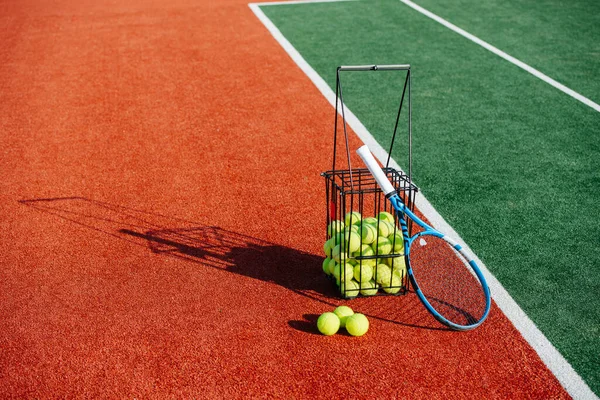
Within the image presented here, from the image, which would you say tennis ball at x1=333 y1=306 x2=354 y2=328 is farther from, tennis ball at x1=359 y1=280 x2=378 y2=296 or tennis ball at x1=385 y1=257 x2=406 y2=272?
tennis ball at x1=385 y1=257 x2=406 y2=272

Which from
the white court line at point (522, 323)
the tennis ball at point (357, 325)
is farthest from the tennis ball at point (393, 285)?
the white court line at point (522, 323)

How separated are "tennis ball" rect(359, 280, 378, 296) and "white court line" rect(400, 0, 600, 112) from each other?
628cm

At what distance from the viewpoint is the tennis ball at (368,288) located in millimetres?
5789

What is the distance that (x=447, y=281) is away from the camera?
5.70 metres

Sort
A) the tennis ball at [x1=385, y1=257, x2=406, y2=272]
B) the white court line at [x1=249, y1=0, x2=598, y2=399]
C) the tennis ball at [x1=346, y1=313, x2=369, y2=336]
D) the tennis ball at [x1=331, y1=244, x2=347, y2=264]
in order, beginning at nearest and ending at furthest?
1. the white court line at [x1=249, y1=0, x2=598, y2=399]
2. the tennis ball at [x1=346, y1=313, x2=369, y2=336]
3. the tennis ball at [x1=331, y1=244, x2=347, y2=264]
4. the tennis ball at [x1=385, y1=257, x2=406, y2=272]

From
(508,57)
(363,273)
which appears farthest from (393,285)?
(508,57)

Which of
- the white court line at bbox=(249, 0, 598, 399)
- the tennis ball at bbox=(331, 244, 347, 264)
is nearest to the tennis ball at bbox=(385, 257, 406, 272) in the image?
the tennis ball at bbox=(331, 244, 347, 264)

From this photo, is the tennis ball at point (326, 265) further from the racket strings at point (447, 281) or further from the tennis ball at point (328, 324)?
the racket strings at point (447, 281)

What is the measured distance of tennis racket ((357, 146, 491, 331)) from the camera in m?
5.28

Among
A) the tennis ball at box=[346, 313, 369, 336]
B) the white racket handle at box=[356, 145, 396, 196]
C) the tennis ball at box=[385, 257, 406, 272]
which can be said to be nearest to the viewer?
the white racket handle at box=[356, 145, 396, 196]

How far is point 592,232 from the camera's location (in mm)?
6820

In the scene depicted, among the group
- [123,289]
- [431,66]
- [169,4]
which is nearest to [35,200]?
[123,289]

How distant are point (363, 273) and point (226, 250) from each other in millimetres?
1653

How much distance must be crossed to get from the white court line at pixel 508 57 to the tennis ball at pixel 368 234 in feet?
20.4
